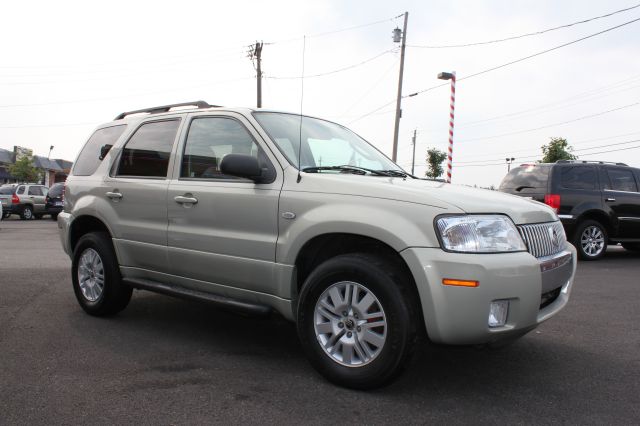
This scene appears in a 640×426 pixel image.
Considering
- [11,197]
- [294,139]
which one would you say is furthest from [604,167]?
[11,197]

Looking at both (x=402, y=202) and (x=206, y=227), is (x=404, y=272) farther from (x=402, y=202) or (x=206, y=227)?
(x=206, y=227)

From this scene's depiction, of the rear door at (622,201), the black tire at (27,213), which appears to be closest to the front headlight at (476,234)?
the rear door at (622,201)

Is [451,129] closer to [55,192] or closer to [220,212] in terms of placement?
[220,212]

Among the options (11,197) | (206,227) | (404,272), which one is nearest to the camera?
(404,272)

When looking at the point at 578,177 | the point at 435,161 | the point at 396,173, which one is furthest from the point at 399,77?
the point at 435,161

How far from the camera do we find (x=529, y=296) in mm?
3059

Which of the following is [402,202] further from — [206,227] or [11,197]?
[11,197]

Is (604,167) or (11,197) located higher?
(604,167)

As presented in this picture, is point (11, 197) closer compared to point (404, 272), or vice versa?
point (404, 272)

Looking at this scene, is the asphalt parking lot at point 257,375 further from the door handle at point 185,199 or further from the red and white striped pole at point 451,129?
the red and white striped pole at point 451,129

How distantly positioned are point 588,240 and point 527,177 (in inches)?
62.3

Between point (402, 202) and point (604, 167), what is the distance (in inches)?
336

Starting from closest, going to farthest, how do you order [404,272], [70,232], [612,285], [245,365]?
[404,272]
[245,365]
[70,232]
[612,285]

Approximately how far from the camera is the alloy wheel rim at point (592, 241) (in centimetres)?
991
